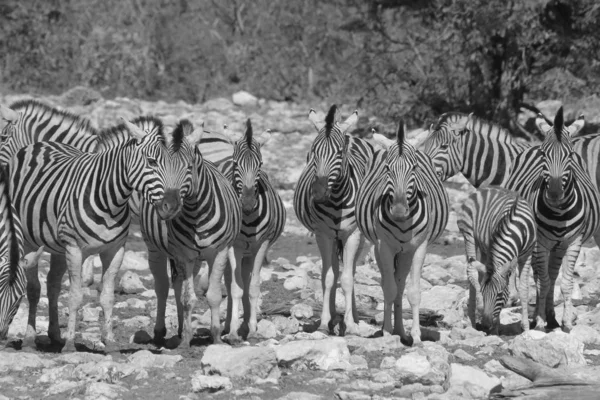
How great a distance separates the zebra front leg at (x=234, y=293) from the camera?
32.6 feet

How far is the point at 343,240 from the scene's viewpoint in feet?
35.0

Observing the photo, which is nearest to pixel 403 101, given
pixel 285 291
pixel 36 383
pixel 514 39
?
pixel 514 39

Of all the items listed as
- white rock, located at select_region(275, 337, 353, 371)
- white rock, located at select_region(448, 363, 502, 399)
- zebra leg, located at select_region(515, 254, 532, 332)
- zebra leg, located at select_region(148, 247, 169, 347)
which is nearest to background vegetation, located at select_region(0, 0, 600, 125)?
zebra leg, located at select_region(515, 254, 532, 332)

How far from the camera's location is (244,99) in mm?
26781

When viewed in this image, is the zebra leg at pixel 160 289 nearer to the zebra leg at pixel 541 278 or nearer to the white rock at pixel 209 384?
the white rock at pixel 209 384

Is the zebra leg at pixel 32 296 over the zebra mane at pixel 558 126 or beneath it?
beneath

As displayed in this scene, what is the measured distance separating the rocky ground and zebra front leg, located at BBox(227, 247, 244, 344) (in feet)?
0.62

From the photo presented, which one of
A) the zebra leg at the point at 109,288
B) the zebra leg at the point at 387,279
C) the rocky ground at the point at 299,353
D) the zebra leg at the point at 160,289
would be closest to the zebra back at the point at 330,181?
the zebra leg at the point at 387,279

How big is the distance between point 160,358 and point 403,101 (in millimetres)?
14336

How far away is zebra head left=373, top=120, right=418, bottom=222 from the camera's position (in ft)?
30.5

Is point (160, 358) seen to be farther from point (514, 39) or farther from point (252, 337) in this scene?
point (514, 39)

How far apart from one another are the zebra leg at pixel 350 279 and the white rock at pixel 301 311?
2.21 ft

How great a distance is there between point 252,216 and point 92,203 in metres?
1.49

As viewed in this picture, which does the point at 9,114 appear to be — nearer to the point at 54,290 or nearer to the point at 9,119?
the point at 9,119
